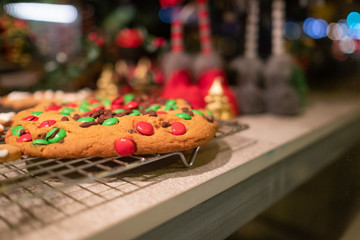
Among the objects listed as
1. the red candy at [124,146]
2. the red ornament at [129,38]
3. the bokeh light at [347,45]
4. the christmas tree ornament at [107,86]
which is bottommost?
the red candy at [124,146]

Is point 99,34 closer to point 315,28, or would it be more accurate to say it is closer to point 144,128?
point 144,128

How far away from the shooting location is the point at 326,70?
2748 mm

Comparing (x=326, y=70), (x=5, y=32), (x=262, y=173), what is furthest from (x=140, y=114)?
(x=326, y=70)

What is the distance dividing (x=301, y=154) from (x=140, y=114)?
2.36 feet

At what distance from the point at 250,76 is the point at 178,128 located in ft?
2.99

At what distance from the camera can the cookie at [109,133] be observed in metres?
0.65

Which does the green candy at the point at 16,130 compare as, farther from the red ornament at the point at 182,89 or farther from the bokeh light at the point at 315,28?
the bokeh light at the point at 315,28

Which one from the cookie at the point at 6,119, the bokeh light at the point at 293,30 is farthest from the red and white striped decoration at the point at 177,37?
the bokeh light at the point at 293,30

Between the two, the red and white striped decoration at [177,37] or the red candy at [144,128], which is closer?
the red candy at [144,128]

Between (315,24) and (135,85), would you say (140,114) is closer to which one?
(135,85)

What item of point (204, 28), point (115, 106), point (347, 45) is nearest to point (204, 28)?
point (204, 28)

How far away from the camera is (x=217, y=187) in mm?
730

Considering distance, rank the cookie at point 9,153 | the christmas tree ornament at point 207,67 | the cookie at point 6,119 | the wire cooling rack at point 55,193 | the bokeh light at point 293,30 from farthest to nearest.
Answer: the bokeh light at point 293,30 → the christmas tree ornament at point 207,67 → the cookie at point 6,119 → the cookie at point 9,153 → the wire cooling rack at point 55,193

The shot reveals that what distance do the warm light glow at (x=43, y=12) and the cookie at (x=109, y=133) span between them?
2.38 ft
